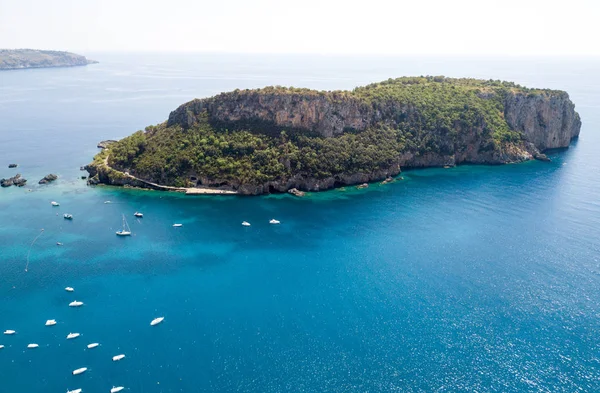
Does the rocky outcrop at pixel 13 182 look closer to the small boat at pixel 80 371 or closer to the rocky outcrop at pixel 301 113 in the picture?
the rocky outcrop at pixel 301 113

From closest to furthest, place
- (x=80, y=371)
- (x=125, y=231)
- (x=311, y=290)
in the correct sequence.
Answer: (x=80, y=371) → (x=311, y=290) → (x=125, y=231)

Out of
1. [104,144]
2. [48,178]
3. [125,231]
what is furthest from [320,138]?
[104,144]

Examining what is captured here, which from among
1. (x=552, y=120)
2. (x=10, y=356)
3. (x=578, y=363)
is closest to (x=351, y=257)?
(x=578, y=363)

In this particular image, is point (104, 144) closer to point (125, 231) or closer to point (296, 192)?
point (125, 231)

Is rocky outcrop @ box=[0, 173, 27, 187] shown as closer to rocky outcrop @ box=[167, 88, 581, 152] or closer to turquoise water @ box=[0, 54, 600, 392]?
turquoise water @ box=[0, 54, 600, 392]

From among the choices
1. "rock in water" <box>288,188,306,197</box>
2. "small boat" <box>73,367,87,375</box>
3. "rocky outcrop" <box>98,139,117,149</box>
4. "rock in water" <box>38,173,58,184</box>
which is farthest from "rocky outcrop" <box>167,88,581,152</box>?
"small boat" <box>73,367,87,375</box>

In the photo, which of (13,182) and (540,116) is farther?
(540,116)

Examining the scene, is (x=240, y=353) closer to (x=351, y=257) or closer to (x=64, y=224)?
(x=351, y=257)
